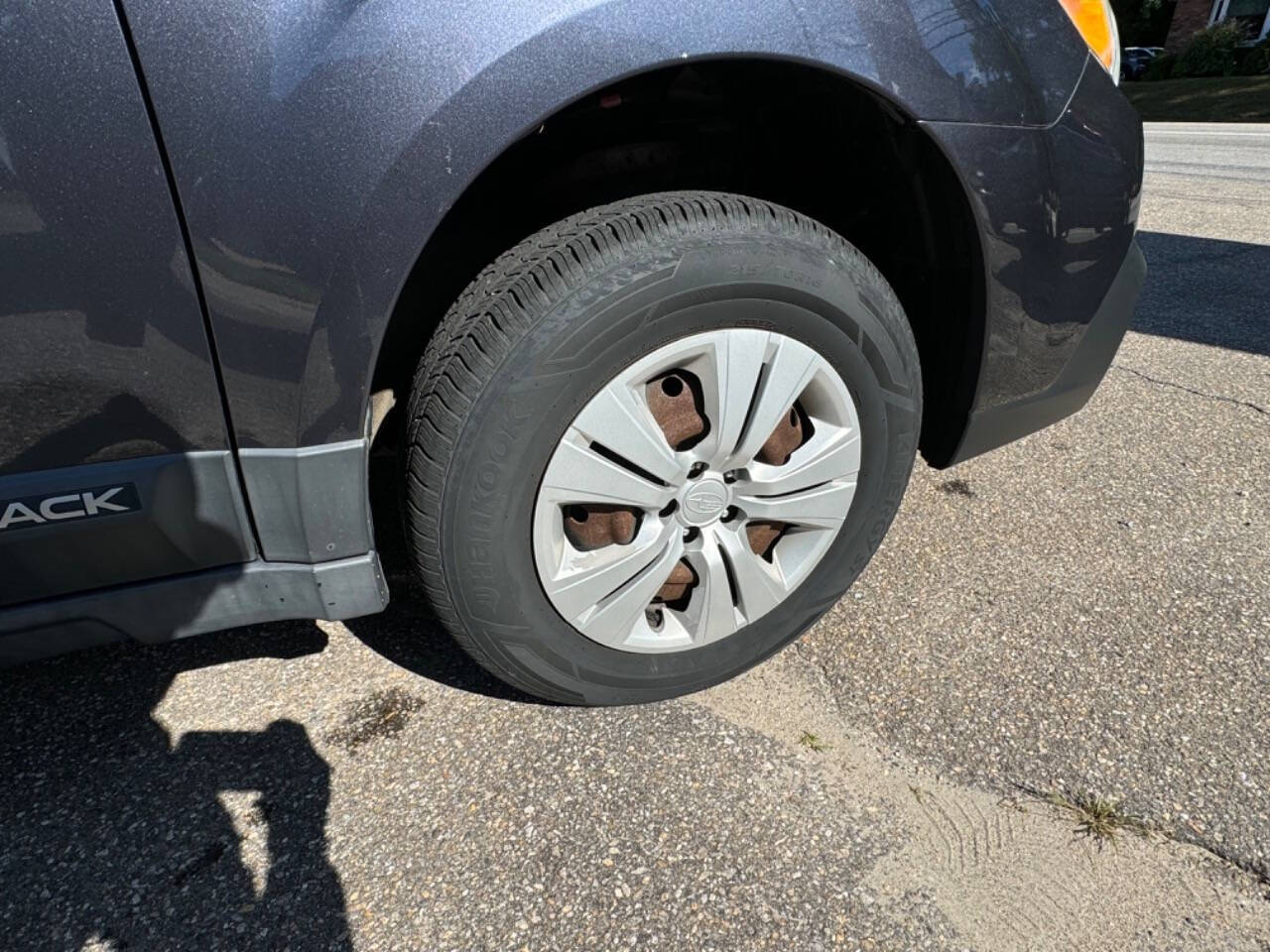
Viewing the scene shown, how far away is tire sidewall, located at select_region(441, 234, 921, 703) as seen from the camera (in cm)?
133

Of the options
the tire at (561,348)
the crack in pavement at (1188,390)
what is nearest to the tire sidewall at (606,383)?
the tire at (561,348)

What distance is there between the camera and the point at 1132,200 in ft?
5.57

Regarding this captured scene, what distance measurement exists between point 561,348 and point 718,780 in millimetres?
888

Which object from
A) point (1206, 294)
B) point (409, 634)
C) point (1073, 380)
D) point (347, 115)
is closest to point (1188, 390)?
point (1206, 294)

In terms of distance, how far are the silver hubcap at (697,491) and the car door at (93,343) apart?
1.89ft

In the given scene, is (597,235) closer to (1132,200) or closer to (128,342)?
(128,342)

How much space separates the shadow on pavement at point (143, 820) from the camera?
133 centimetres

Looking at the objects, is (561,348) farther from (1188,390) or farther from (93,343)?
(1188,390)

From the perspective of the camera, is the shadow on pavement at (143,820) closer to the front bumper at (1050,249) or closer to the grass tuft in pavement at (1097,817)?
the grass tuft in pavement at (1097,817)

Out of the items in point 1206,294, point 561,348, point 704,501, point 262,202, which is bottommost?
point 1206,294

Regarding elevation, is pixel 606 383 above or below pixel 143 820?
above

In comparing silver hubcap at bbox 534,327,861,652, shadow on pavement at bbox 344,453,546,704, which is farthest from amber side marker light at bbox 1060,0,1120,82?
shadow on pavement at bbox 344,453,546,704

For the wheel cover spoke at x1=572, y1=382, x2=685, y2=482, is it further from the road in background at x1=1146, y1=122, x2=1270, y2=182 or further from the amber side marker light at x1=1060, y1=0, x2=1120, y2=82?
the road in background at x1=1146, y1=122, x2=1270, y2=182

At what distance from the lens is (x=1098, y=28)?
1.65m
